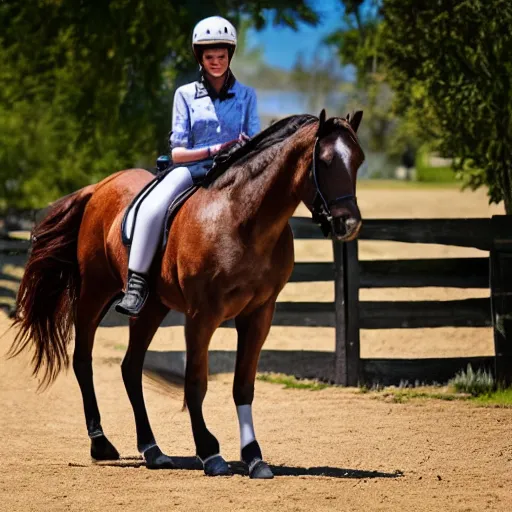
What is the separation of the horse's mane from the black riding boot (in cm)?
79

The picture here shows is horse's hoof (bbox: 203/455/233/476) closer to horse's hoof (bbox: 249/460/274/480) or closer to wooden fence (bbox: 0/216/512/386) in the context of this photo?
horse's hoof (bbox: 249/460/274/480)

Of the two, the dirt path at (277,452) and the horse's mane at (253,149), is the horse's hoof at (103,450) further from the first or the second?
the horse's mane at (253,149)

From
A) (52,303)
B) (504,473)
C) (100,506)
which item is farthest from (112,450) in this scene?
(504,473)

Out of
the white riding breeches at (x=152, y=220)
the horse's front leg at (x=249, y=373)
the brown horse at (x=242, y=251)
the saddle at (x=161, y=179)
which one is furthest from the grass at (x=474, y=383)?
the white riding breeches at (x=152, y=220)

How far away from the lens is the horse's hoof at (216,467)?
22.9 feet

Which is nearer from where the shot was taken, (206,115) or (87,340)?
(206,115)

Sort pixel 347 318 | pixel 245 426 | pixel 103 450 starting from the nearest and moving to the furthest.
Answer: pixel 245 426 → pixel 103 450 → pixel 347 318

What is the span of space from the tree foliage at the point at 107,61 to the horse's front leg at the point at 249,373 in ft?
30.4

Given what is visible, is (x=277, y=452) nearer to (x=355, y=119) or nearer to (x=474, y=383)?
(x=355, y=119)

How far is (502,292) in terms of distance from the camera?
33.9 feet

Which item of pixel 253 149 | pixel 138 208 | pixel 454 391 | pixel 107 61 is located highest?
pixel 107 61

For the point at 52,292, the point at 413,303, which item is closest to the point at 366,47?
the point at 413,303

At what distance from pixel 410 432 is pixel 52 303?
2782mm

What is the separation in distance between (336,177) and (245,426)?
171 centimetres
